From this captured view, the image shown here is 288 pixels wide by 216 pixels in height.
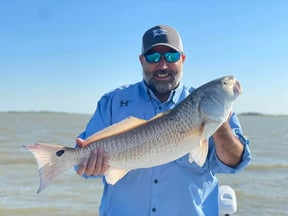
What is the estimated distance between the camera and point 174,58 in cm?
416

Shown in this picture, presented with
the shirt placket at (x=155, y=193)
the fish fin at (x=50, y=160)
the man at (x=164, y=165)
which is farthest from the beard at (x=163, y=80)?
the fish fin at (x=50, y=160)

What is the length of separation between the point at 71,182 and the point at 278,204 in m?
5.84

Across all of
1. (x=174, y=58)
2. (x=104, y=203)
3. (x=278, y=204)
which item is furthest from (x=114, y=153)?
(x=278, y=204)

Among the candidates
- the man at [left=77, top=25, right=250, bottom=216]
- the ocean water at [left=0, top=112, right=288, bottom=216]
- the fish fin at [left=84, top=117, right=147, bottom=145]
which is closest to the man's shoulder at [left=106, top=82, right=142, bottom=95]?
the man at [left=77, top=25, right=250, bottom=216]

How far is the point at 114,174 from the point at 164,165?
0.53 metres

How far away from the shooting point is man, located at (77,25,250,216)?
3.93m

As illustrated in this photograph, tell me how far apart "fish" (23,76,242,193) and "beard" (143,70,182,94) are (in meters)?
0.69

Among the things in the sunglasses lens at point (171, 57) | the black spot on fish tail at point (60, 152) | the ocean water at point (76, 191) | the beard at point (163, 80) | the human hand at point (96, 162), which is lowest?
the ocean water at point (76, 191)

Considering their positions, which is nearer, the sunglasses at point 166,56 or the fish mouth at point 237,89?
the fish mouth at point 237,89

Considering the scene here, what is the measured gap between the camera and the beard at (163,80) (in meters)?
4.16

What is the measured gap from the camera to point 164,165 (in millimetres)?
4000

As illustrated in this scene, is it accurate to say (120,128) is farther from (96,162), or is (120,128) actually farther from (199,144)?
(199,144)

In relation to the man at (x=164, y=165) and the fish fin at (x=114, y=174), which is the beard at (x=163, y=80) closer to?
the man at (x=164, y=165)

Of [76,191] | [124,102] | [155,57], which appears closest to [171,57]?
[155,57]
